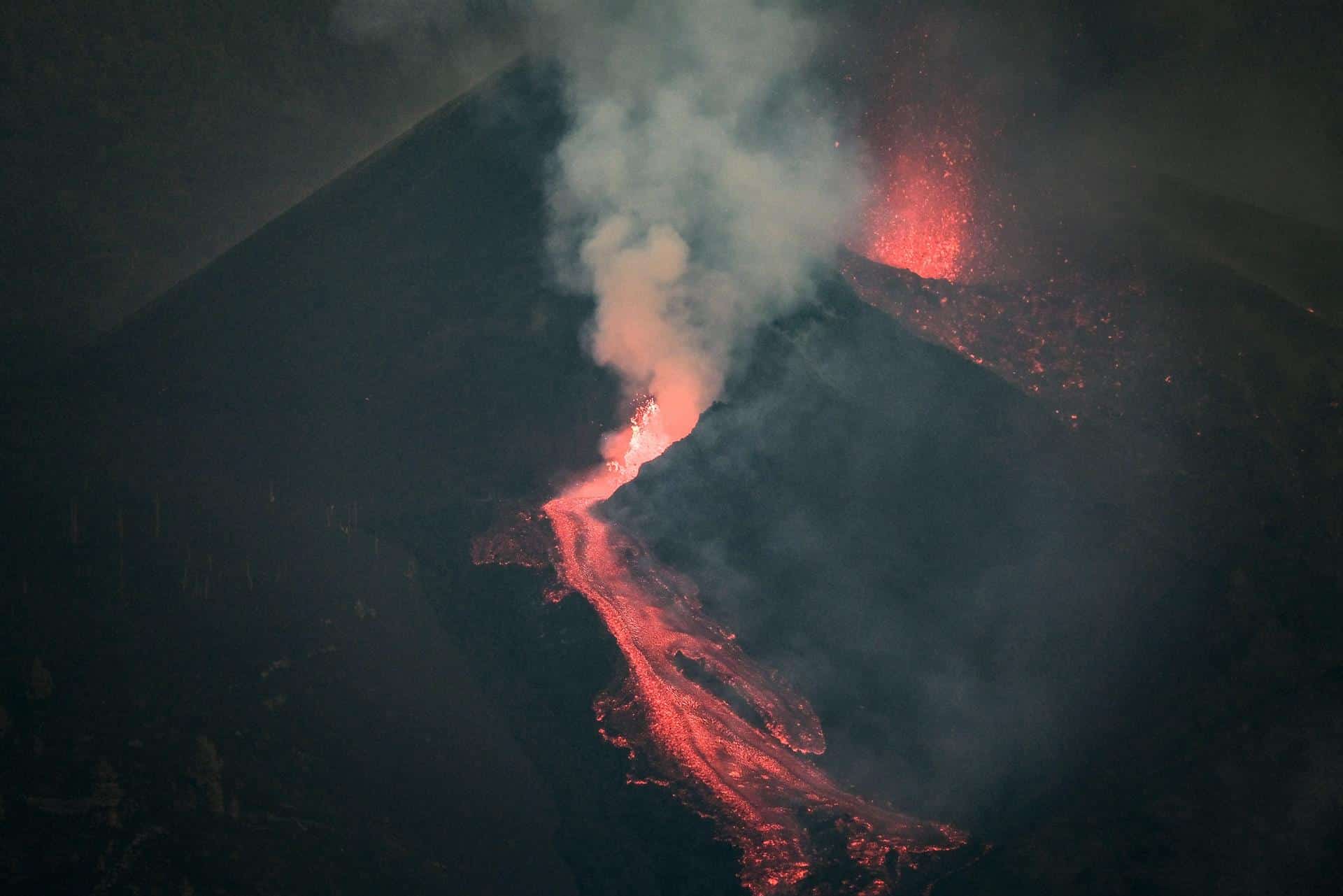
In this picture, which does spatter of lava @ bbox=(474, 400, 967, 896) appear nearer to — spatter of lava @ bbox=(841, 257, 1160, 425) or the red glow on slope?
spatter of lava @ bbox=(841, 257, 1160, 425)

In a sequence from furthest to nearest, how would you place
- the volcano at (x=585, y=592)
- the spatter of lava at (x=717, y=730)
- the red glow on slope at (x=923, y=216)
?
the red glow on slope at (x=923, y=216), the spatter of lava at (x=717, y=730), the volcano at (x=585, y=592)

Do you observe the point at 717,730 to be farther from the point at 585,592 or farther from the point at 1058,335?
the point at 1058,335

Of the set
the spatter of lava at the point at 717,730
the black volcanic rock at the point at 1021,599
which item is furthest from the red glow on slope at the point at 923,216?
the spatter of lava at the point at 717,730

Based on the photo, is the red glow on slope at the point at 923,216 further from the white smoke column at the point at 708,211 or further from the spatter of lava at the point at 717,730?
the spatter of lava at the point at 717,730

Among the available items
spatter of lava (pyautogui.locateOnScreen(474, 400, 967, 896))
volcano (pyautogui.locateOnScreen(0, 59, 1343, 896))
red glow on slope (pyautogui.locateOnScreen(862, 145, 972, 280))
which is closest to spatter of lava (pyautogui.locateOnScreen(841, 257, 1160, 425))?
volcano (pyautogui.locateOnScreen(0, 59, 1343, 896))

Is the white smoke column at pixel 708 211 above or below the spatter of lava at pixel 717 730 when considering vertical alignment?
above

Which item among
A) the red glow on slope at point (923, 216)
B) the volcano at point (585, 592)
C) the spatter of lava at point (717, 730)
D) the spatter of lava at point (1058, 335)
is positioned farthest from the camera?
the red glow on slope at point (923, 216)
